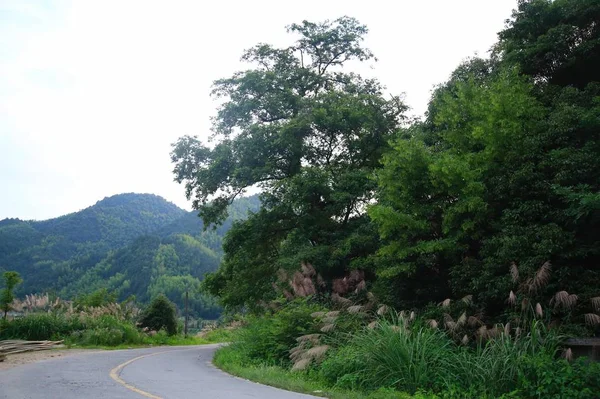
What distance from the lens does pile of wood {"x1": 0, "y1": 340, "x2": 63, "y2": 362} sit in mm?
19020

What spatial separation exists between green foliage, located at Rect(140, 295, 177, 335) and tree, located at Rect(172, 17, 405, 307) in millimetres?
9694

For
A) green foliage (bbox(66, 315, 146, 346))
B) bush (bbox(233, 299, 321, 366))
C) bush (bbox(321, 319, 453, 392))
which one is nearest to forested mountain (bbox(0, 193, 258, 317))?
green foliage (bbox(66, 315, 146, 346))

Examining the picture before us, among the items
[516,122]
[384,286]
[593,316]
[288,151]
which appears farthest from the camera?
[288,151]

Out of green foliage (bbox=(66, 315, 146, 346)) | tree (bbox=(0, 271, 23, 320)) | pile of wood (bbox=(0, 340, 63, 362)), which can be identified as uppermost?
tree (bbox=(0, 271, 23, 320))

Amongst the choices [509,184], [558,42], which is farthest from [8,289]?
[558,42]

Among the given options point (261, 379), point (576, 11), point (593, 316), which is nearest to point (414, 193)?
point (593, 316)

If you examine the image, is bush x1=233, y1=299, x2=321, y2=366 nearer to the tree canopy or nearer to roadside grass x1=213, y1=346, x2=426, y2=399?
roadside grass x1=213, y1=346, x2=426, y2=399

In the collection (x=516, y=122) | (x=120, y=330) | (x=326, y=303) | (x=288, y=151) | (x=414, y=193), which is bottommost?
(x=120, y=330)

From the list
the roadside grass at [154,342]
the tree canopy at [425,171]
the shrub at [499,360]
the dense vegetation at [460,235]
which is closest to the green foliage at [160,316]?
the roadside grass at [154,342]

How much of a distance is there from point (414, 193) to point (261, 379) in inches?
271

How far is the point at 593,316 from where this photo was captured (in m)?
10.5

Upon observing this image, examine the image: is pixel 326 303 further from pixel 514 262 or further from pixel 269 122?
pixel 269 122

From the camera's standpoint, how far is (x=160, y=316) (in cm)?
3662

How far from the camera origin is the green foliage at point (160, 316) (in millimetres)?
36062
